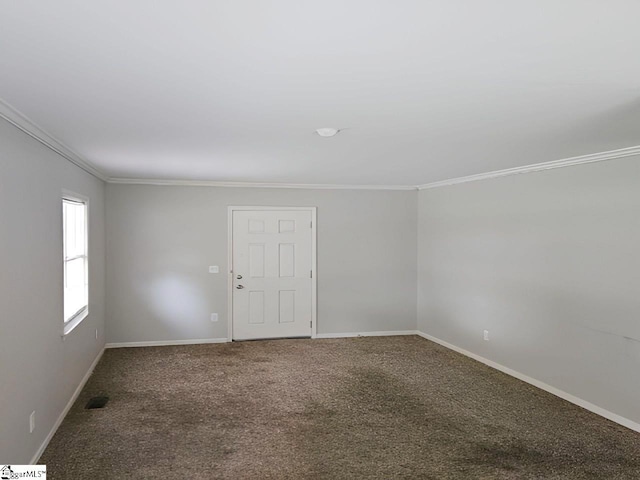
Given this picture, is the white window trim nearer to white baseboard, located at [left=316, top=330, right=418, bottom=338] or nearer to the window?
the window

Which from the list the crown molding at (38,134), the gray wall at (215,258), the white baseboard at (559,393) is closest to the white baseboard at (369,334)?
the gray wall at (215,258)

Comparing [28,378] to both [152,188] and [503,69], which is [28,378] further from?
[152,188]

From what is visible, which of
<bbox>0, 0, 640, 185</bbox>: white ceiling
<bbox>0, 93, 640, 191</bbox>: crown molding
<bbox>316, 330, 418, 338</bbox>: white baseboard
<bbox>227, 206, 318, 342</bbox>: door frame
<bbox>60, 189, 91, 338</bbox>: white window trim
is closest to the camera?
<bbox>0, 0, 640, 185</bbox>: white ceiling

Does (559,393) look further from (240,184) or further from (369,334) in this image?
(240,184)

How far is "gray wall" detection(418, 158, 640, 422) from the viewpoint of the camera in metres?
3.79

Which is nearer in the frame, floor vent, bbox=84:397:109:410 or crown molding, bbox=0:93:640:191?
crown molding, bbox=0:93:640:191

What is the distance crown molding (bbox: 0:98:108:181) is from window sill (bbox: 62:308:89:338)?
1422 mm

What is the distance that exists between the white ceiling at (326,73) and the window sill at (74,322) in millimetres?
1577

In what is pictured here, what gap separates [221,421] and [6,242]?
2135mm

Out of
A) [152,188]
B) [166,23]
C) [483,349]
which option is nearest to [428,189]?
[483,349]

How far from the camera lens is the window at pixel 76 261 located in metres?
4.40

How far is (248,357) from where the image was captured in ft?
19.0

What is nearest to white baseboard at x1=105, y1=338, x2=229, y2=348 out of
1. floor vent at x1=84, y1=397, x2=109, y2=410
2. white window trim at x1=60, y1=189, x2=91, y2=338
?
white window trim at x1=60, y1=189, x2=91, y2=338

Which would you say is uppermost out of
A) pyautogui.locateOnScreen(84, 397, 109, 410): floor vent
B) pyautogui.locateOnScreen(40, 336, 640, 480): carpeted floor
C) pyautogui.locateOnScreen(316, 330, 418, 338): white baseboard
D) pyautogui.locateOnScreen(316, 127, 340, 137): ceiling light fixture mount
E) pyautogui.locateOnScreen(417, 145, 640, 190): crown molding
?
pyautogui.locateOnScreen(316, 127, 340, 137): ceiling light fixture mount
